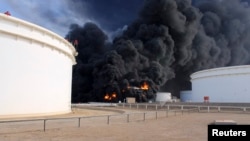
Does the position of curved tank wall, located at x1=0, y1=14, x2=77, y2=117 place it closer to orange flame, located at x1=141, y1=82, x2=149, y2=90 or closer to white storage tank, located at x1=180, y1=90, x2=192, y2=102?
orange flame, located at x1=141, y1=82, x2=149, y2=90

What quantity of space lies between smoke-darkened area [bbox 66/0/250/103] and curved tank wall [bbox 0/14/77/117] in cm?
4541

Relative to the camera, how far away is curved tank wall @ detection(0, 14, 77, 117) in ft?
60.8

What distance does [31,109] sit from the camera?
20.5 metres

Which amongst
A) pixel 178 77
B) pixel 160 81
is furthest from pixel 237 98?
pixel 178 77

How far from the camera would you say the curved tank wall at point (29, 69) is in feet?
60.8

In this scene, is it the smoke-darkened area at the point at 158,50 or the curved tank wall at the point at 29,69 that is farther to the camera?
the smoke-darkened area at the point at 158,50

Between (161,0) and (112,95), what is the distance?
102 ft

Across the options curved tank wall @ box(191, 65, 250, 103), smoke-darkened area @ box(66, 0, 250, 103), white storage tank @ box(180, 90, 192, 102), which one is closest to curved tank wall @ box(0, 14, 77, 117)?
curved tank wall @ box(191, 65, 250, 103)

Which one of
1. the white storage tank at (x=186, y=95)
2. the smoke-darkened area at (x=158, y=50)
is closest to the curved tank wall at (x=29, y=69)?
the smoke-darkened area at (x=158, y=50)

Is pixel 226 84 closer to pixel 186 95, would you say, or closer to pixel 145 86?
pixel 145 86

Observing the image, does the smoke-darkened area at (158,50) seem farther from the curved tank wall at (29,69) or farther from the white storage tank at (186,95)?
the curved tank wall at (29,69)

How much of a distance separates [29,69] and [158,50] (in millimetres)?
58591

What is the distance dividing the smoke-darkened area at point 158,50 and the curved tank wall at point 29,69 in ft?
149

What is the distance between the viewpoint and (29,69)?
20.4 meters
